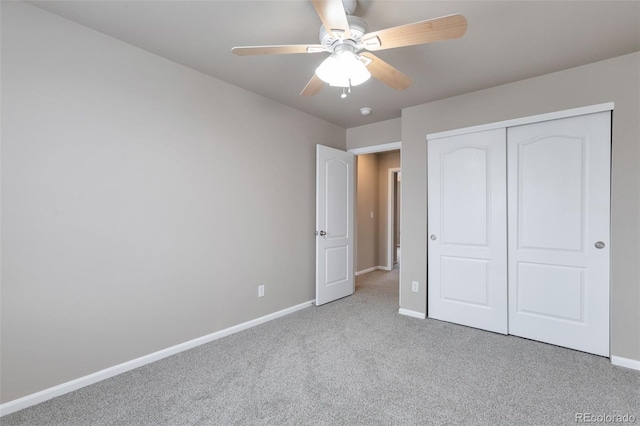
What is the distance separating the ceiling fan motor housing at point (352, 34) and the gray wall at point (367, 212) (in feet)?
13.2

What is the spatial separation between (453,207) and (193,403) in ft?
9.56

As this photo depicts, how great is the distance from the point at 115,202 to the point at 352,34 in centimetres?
200

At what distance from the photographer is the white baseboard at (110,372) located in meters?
1.80

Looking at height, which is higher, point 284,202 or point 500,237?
point 284,202

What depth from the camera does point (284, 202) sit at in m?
3.52

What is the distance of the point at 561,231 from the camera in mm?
2646

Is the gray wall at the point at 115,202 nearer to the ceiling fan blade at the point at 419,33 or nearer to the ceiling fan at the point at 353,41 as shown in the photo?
the ceiling fan at the point at 353,41

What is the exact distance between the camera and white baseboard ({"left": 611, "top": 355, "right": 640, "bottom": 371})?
7.50 feet

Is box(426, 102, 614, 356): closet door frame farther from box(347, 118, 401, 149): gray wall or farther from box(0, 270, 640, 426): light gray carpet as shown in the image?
box(347, 118, 401, 149): gray wall

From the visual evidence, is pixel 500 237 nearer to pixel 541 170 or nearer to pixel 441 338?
pixel 541 170

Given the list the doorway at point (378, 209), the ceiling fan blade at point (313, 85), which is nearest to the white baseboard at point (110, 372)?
the ceiling fan blade at point (313, 85)

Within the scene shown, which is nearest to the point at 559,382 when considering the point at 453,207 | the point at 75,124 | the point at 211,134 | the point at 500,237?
the point at 500,237

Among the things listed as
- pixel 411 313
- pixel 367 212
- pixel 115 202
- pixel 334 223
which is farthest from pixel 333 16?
pixel 367 212

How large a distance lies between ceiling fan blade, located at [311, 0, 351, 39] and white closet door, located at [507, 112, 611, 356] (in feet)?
7.35
